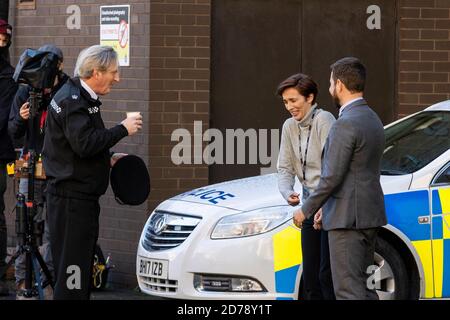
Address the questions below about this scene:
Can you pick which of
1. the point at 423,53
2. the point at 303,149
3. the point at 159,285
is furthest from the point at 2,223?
→ the point at 423,53

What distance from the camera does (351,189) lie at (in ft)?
21.7

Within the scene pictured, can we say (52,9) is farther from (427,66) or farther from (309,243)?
(309,243)

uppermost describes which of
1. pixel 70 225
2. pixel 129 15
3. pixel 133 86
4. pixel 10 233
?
pixel 129 15

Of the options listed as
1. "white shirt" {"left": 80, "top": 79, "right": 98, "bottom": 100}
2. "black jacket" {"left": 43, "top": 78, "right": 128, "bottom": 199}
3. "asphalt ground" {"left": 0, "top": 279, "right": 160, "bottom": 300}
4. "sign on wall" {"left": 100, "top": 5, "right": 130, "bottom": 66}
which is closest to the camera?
"black jacket" {"left": 43, "top": 78, "right": 128, "bottom": 199}

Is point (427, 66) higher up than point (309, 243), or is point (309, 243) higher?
point (427, 66)

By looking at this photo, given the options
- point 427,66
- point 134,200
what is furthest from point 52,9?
point 134,200

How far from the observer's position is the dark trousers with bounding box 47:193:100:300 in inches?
275

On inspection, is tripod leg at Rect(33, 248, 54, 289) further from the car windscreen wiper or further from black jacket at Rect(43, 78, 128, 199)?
the car windscreen wiper

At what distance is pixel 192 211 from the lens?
8406mm

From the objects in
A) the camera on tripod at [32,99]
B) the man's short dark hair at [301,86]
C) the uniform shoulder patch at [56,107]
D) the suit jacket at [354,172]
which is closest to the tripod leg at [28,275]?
the camera on tripod at [32,99]

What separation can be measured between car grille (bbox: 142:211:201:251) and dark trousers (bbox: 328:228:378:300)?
71.1 inches

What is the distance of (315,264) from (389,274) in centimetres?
85

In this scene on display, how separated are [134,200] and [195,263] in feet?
3.34

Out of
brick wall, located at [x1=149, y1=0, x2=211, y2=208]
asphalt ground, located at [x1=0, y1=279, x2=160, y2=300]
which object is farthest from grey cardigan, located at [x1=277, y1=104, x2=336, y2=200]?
brick wall, located at [x1=149, y1=0, x2=211, y2=208]
